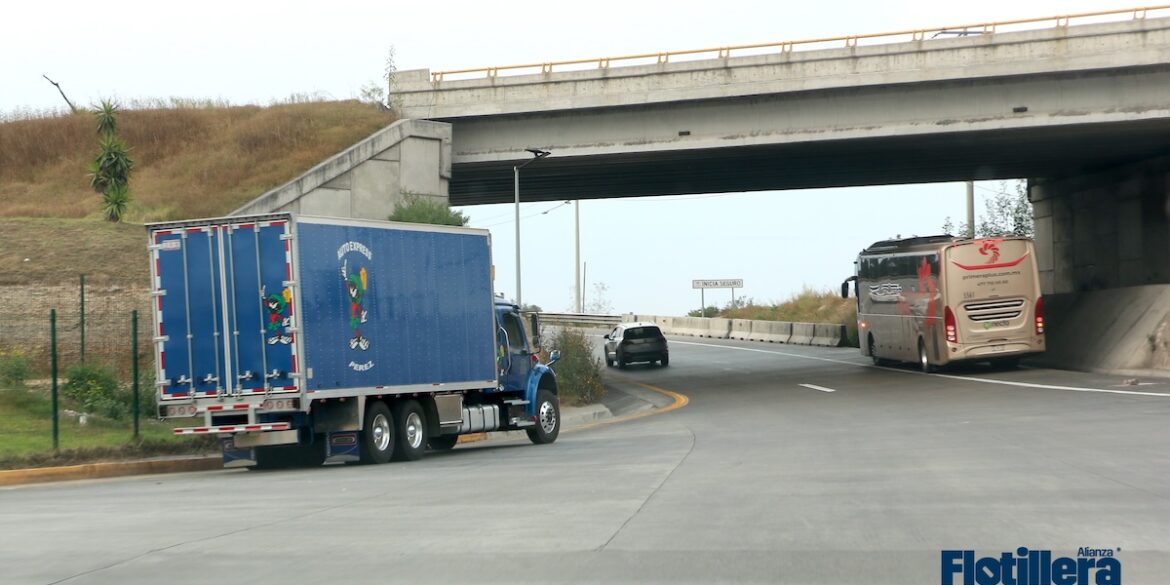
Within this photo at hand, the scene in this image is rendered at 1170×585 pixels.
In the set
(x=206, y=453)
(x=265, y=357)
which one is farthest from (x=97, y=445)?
(x=265, y=357)

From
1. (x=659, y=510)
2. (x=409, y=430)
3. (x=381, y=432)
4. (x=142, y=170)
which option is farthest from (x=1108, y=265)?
(x=659, y=510)

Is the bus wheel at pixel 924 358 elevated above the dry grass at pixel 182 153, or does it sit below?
below

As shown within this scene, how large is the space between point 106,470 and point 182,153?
1124 inches

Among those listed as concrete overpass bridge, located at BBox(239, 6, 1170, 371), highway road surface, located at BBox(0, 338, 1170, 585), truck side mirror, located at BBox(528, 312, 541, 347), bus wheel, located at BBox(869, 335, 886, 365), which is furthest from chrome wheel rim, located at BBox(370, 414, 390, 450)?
bus wheel, located at BBox(869, 335, 886, 365)

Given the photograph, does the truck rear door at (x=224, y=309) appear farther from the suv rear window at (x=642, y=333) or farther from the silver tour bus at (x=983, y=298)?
the suv rear window at (x=642, y=333)

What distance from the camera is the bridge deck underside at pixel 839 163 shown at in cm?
3553

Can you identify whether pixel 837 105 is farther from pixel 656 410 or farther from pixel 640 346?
pixel 640 346

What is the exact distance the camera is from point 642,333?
49188 millimetres

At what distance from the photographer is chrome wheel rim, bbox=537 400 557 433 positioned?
71.5 ft

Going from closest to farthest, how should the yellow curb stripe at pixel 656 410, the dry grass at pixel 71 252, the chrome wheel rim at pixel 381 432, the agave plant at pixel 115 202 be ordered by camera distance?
the chrome wheel rim at pixel 381 432
the yellow curb stripe at pixel 656 410
the dry grass at pixel 71 252
the agave plant at pixel 115 202

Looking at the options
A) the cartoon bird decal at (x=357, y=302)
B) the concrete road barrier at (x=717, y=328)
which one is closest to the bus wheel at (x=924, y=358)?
the cartoon bird decal at (x=357, y=302)

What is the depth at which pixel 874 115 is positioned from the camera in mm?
34344

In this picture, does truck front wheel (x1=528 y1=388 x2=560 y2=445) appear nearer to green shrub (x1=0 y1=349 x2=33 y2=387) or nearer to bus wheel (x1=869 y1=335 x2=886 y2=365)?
green shrub (x1=0 y1=349 x2=33 y2=387)

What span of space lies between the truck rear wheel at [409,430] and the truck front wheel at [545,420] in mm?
2923
